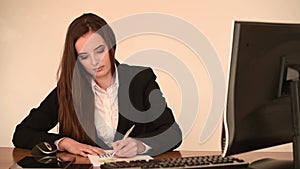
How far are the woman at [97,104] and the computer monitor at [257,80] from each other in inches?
22.1

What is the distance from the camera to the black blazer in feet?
5.92

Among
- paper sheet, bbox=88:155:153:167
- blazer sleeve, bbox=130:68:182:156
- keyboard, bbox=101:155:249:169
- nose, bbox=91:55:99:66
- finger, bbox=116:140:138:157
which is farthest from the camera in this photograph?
nose, bbox=91:55:99:66

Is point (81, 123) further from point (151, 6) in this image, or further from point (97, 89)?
point (151, 6)

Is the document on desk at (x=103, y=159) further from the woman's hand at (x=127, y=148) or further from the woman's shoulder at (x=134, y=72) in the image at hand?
the woman's shoulder at (x=134, y=72)

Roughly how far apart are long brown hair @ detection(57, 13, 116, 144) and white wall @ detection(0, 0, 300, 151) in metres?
0.85

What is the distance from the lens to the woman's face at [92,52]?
182cm

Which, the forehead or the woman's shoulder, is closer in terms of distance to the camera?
the forehead

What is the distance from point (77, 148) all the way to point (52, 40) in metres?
1.22

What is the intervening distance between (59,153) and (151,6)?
4.33 feet

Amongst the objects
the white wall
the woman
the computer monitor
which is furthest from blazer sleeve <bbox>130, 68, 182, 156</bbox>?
the white wall

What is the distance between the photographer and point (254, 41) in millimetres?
1122

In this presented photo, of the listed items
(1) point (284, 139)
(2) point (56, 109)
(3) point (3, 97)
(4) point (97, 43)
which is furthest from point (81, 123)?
(3) point (3, 97)

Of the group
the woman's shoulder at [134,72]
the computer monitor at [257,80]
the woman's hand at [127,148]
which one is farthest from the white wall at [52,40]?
the computer monitor at [257,80]

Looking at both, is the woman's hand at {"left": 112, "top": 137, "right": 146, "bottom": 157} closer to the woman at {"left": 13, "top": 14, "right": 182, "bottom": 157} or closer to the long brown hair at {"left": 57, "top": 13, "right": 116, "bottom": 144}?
the woman at {"left": 13, "top": 14, "right": 182, "bottom": 157}
